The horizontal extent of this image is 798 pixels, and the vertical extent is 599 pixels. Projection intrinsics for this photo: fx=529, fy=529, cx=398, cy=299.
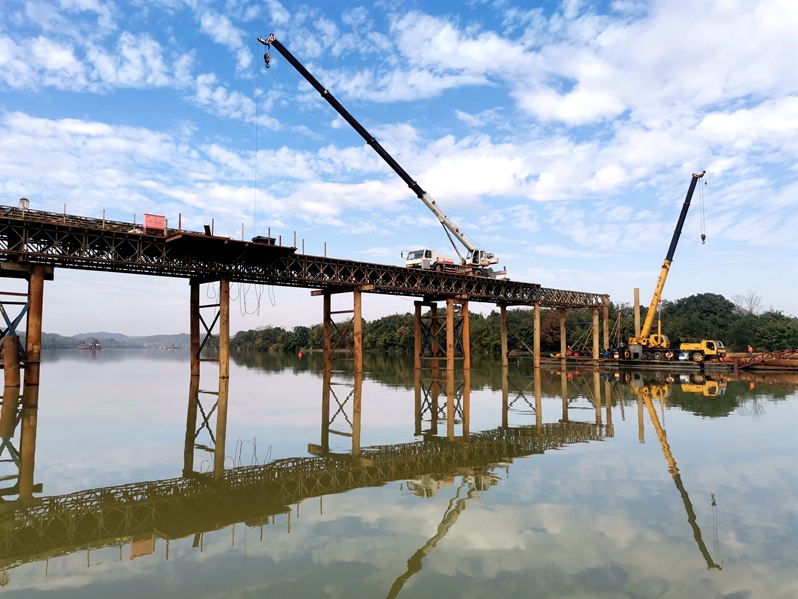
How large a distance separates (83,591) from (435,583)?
155 inches

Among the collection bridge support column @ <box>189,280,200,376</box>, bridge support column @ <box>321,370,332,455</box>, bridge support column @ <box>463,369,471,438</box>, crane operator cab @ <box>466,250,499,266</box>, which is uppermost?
crane operator cab @ <box>466,250,499,266</box>

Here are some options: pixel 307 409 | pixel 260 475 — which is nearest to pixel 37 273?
pixel 307 409

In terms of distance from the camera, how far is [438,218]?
155 feet

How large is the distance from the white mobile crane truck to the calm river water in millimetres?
26414

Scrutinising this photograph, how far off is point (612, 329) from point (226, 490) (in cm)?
7663

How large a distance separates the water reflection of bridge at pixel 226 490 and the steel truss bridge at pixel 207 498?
0.6 inches

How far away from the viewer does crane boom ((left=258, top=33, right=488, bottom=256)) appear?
127ft

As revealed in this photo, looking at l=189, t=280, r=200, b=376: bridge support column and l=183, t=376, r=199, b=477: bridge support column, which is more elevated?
l=189, t=280, r=200, b=376: bridge support column

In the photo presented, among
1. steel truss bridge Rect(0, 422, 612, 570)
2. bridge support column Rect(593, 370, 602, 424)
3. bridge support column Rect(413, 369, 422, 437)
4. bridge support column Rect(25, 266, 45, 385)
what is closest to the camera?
steel truss bridge Rect(0, 422, 612, 570)

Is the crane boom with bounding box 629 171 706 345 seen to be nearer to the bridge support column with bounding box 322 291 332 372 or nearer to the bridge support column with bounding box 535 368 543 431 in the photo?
the bridge support column with bounding box 535 368 543 431

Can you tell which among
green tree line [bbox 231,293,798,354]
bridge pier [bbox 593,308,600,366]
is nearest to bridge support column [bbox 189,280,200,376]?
green tree line [bbox 231,293,798,354]

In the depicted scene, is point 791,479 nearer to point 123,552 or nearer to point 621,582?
point 621,582

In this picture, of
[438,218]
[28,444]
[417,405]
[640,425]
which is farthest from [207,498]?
[438,218]

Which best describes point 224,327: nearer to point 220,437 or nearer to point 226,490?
point 220,437
